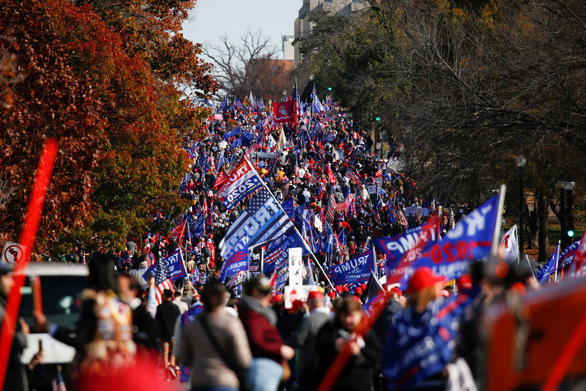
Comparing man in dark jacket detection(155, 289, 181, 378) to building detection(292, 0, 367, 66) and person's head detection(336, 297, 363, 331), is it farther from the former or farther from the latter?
building detection(292, 0, 367, 66)

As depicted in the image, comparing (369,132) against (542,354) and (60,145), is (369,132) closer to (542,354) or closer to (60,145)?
(60,145)

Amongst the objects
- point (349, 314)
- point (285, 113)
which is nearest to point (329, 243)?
point (349, 314)

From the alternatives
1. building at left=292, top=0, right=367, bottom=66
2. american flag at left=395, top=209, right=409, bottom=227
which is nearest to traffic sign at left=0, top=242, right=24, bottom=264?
american flag at left=395, top=209, right=409, bottom=227

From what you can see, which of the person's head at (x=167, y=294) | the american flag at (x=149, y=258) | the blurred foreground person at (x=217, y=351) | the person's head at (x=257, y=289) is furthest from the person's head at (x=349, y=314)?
the american flag at (x=149, y=258)

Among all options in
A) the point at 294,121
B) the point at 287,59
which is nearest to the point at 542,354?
the point at 294,121

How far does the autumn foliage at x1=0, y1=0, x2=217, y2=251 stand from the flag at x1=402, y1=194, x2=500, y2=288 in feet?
18.7

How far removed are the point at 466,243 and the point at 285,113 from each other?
153ft

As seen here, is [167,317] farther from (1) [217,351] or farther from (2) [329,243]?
(2) [329,243]

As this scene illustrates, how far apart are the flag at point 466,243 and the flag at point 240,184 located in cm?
1048

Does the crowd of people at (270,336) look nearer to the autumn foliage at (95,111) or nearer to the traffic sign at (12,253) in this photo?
the traffic sign at (12,253)

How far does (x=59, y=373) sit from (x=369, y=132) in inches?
2960

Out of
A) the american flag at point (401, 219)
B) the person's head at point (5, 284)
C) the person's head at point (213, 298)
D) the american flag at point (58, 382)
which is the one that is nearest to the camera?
the person's head at point (213, 298)

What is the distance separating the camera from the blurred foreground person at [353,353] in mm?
6719

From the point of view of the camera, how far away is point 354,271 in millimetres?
16938
